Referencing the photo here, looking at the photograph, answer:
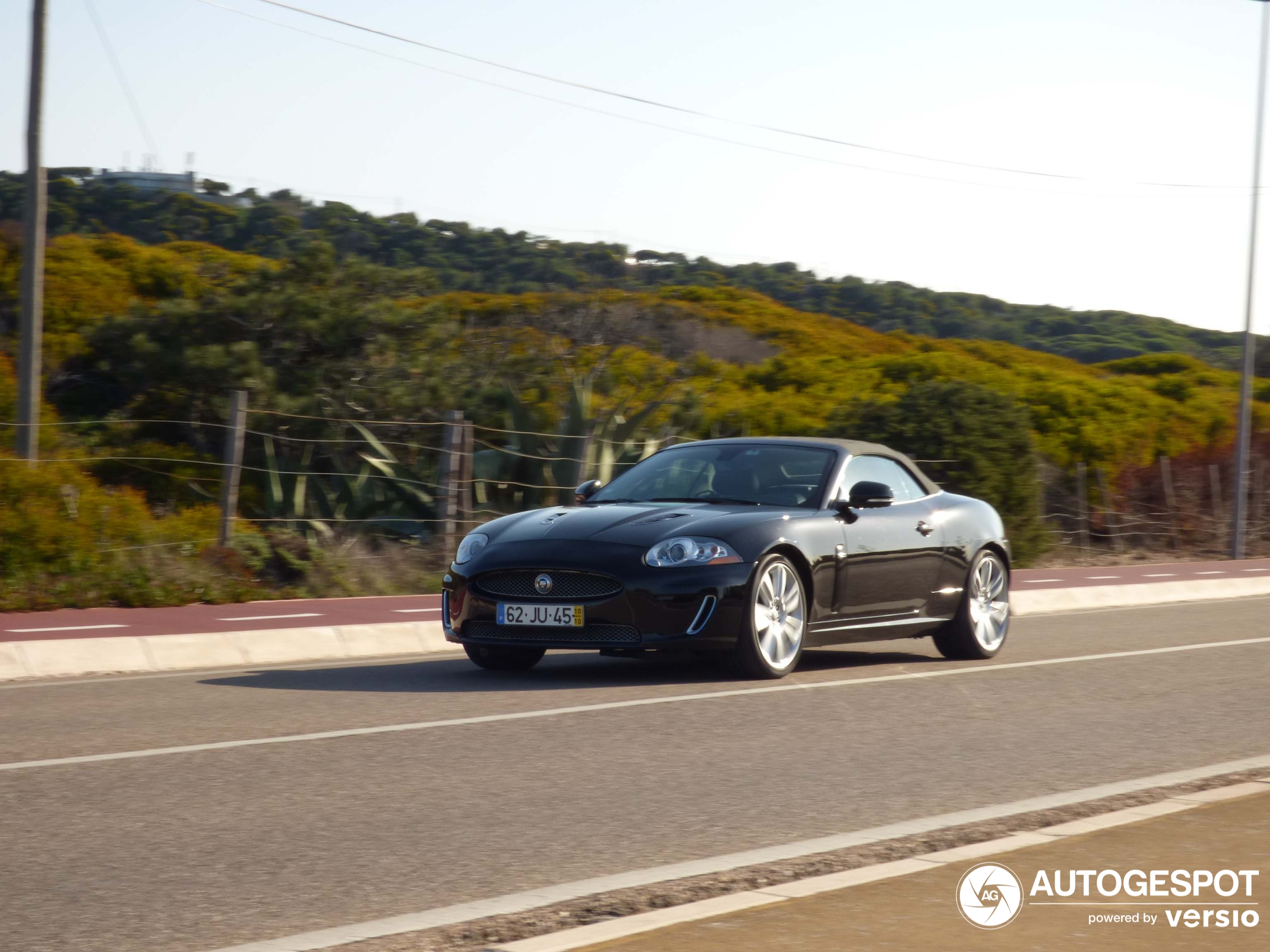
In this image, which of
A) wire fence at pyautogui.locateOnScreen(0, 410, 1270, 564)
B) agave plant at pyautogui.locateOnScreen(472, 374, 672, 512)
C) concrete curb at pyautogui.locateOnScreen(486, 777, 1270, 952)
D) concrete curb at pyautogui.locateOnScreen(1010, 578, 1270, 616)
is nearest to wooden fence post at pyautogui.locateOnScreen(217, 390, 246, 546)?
wire fence at pyautogui.locateOnScreen(0, 410, 1270, 564)

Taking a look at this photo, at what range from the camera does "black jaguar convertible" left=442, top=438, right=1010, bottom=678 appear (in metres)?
9.30

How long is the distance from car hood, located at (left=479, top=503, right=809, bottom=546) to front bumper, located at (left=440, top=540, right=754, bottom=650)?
0.41 ft

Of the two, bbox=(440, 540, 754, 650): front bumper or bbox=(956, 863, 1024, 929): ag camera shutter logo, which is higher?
bbox=(440, 540, 754, 650): front bumper

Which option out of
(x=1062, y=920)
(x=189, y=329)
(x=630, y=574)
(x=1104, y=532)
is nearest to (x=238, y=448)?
(x=630, y=574)

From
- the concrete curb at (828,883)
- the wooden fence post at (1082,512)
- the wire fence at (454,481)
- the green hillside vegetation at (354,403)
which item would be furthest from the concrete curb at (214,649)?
the wooden fence post at (1082,512)

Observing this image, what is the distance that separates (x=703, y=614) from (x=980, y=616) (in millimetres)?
3021

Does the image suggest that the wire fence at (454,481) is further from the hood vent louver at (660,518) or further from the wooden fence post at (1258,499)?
the hood vent louver at (660,518)

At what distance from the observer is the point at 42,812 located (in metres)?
5.82

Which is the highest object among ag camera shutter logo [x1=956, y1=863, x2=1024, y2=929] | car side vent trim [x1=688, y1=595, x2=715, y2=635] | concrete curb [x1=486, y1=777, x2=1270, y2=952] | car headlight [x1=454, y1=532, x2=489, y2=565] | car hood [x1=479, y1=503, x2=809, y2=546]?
car hood [x1=479, y1=503, x2=809, y2=546]

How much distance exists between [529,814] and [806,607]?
437 cm

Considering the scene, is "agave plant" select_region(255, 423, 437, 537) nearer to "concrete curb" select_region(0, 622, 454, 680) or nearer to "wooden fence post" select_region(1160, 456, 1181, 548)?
"concrete curb" select_region(0, 622, 454, 680)

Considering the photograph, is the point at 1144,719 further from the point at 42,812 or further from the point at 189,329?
the point at 189,329

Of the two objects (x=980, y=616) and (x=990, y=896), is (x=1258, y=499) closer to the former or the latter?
(x=980, y=616)

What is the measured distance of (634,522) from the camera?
9.71m
